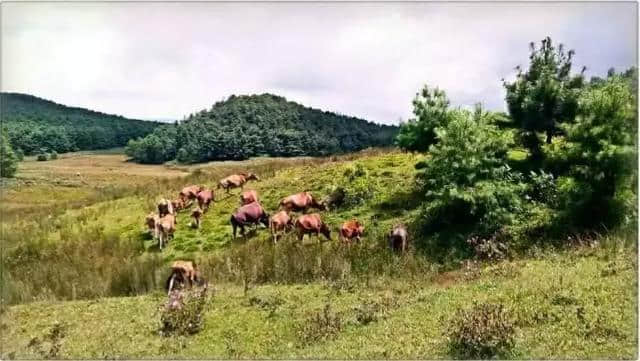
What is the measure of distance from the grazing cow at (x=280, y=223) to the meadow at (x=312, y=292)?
57cm

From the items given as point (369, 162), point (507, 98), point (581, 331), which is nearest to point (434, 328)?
point (581, 331)

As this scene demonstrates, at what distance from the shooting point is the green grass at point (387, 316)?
8836 mm

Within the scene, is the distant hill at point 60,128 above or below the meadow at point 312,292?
above

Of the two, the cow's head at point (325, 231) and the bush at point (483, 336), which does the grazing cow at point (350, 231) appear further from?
the bush at point (483, 336)

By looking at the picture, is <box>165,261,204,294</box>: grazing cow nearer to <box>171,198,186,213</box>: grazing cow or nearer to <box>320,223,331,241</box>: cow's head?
<box>320,223,331,241</box>: cow's head

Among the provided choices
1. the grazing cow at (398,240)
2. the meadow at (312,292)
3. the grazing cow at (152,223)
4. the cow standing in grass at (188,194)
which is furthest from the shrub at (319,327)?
the cow standing in grass at (188,194)

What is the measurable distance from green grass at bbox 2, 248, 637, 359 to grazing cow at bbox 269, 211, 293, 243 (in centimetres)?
574

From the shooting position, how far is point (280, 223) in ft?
67.7

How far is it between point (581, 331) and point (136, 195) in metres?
27.3

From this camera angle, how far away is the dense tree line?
15.6 metres

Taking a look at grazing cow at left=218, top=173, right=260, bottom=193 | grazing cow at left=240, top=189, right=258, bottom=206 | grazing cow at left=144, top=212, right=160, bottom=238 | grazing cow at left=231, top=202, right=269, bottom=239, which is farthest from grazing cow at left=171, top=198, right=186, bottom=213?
grazing cow at left=231, top=202, right=269, bottom=239

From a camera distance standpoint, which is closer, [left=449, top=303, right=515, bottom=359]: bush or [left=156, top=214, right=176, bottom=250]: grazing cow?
[left=449, top=303, right=515, bottom=359]: bush

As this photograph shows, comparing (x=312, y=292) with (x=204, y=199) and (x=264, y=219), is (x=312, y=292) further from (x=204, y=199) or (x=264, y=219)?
(x=204, y=199)

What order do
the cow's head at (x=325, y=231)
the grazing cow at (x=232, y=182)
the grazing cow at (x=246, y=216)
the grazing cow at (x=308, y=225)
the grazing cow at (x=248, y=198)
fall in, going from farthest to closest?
the grazing cow at (x=232, y=182) → the grazing cow at (x=248, y=198) → the grazing cow at (x=246, y=216) → the cow's head at (x=325, y=231) → the grazing cow at (x=308, y=225)
